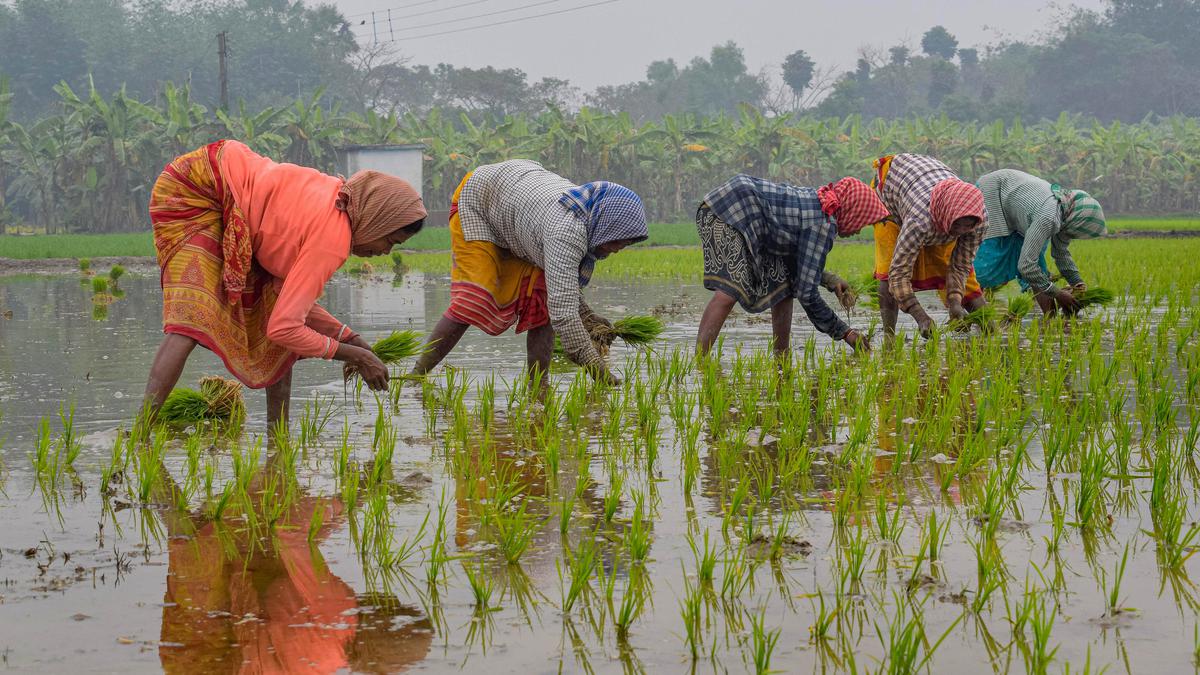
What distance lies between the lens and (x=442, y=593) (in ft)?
9.16

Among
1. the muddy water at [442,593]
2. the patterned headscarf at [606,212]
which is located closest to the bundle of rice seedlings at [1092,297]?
the patterned headscarf at [606,212]

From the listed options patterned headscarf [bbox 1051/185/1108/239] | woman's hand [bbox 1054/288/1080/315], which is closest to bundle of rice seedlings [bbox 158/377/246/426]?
patterned headscarf [bbox 1051/185/1108/239]

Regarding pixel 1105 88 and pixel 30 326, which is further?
pixel 1105 88

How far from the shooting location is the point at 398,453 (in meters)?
4.43

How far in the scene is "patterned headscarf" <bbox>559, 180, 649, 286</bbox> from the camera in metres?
5.15

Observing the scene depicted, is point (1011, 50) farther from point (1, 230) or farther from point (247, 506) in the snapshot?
point (247, 506)

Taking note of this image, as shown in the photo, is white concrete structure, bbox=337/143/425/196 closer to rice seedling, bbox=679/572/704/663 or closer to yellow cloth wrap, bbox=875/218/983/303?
yellow cloth wrap, bbox=875/218/983/303

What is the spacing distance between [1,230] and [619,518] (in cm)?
3170

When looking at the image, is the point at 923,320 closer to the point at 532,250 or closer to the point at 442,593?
the point at 532,250

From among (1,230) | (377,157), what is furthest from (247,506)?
(1,230)

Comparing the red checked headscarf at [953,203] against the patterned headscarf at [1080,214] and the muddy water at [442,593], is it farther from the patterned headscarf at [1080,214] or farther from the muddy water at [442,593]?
the muddy water at [442,593]

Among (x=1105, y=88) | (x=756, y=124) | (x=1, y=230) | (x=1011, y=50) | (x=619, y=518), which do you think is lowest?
(x=619, y=518)

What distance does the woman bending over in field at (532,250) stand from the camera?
5.11m

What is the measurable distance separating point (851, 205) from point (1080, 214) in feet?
8.11
